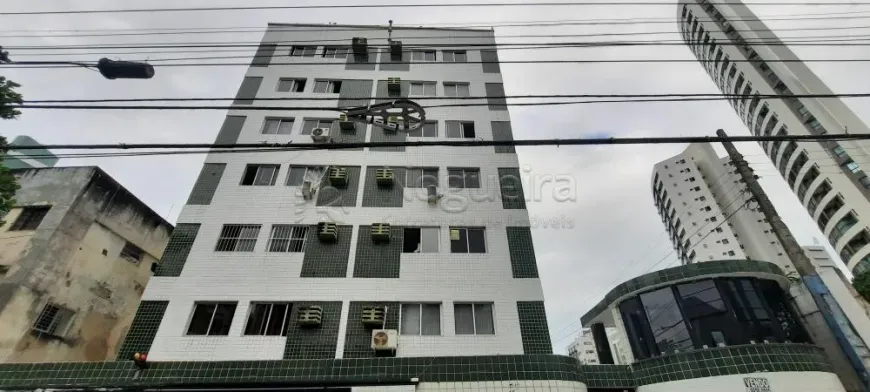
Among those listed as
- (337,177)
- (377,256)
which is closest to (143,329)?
(377,256)

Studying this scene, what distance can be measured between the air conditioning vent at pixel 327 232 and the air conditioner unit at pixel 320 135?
154 inches

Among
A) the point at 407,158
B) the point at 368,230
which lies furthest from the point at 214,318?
the point at 407,158

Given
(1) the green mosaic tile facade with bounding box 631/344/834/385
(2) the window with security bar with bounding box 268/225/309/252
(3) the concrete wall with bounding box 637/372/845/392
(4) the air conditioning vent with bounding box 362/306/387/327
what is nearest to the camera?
(3) the concrete wall with bounding box 637/372/845/392

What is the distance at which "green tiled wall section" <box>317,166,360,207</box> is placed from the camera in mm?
14039

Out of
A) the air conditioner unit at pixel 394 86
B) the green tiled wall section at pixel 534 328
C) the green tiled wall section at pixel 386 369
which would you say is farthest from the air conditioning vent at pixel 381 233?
the air conditioner unit at pixel 394 86

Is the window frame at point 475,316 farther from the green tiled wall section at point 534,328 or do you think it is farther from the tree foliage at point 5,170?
the tree foliage at point 5,170

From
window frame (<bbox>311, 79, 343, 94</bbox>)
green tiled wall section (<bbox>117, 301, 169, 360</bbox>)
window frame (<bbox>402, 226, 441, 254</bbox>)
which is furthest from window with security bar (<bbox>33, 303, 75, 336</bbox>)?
window frame (<bbox>311, 79, 343, 94</bbox>)

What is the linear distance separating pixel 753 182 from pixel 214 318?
19.7 m

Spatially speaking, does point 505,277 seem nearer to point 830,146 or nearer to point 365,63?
point 365,63

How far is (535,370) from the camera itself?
10016 mm

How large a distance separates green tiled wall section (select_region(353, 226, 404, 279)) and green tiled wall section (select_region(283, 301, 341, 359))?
1.45 metres

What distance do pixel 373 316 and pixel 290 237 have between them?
438 centimetres

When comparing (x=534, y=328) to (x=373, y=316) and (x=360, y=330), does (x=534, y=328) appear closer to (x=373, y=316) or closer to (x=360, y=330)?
(x=373, y=316)

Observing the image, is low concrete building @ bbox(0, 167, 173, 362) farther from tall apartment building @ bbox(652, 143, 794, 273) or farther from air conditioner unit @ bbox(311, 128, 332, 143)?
tall apartment building @ bbox(652, 143, 794, 273)
